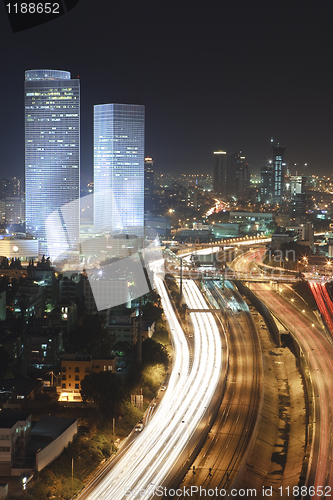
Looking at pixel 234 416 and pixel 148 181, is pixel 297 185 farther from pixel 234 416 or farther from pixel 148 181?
pixel 234 416

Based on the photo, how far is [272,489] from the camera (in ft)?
13.9

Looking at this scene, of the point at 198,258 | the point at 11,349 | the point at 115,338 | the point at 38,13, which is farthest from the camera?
the point at 198,258

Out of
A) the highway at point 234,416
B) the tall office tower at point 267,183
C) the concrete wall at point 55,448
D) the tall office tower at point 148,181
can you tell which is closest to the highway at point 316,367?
the highway at point 234,416

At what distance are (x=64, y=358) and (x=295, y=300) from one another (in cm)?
586

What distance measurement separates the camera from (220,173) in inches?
1330

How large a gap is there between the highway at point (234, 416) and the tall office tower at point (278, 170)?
26198 millimetres

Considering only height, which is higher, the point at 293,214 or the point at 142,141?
the point at 142,141

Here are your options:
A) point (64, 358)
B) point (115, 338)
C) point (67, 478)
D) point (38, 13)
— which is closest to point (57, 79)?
point (115, 338)

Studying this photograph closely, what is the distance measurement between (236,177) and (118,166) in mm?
16567

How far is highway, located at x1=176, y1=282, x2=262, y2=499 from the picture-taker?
417cm

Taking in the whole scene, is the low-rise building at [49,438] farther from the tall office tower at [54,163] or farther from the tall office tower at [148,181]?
the tall office tower at [148,181]

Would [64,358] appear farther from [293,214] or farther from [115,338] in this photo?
[293,214]

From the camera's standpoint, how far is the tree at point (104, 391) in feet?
17.0

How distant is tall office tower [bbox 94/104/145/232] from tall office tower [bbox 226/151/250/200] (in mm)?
15520
